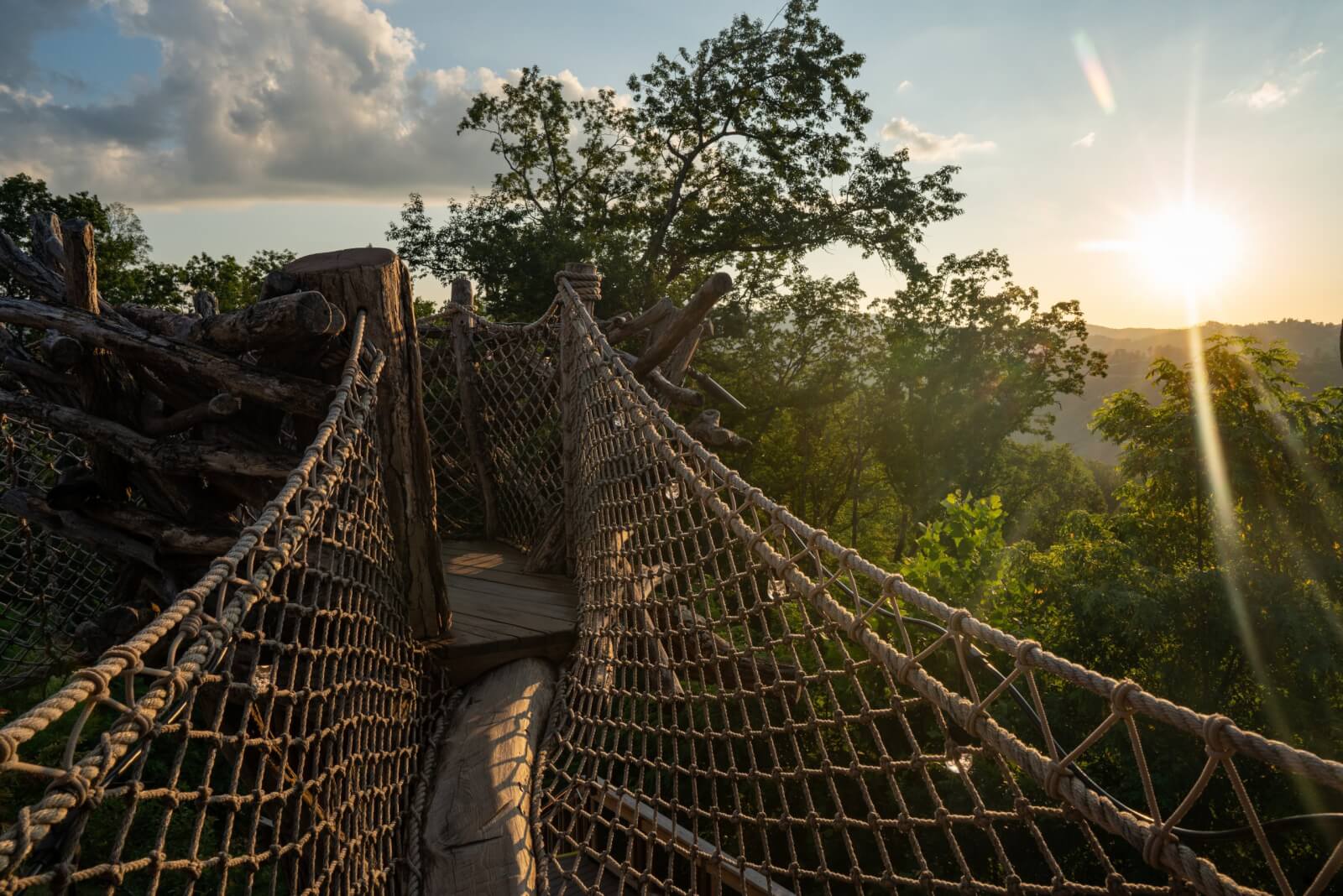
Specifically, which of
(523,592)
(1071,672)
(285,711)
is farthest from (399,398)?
(1071,672)

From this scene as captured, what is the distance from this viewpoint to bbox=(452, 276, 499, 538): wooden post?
4148 millimetres

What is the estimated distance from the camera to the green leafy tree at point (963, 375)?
1886 cm

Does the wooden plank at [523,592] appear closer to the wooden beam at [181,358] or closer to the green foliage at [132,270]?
the wooden beam at [181,358]

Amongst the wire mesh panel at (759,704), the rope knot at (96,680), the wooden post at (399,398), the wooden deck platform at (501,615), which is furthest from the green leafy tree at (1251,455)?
the rope knot at (96,680)

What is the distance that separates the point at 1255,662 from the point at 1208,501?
5.79 feet

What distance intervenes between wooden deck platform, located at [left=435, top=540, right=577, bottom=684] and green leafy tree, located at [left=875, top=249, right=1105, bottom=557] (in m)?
15.8

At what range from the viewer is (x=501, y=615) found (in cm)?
282

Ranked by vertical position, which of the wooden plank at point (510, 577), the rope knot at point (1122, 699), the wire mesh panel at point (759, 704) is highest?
the rope knot at point (1122, 699)

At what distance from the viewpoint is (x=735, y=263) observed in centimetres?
1458

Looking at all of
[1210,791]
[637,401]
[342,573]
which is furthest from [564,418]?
[1210,791]

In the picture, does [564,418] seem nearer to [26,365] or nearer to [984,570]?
[26,365]

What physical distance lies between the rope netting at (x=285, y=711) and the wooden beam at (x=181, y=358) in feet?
0.45

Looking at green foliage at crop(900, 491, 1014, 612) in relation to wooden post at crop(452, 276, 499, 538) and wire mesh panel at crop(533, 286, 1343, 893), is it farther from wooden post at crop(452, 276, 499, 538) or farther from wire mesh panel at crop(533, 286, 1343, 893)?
wooden post at crop(452, 276, 499, 538)

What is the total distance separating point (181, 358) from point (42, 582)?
2.23 m
